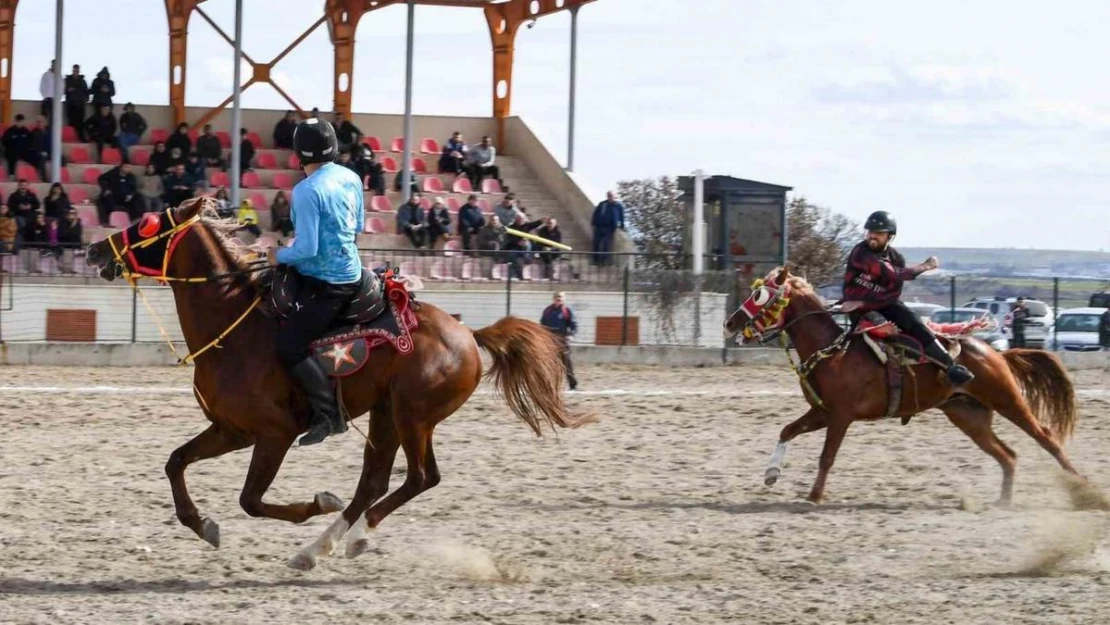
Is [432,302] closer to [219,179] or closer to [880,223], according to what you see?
[219,179]

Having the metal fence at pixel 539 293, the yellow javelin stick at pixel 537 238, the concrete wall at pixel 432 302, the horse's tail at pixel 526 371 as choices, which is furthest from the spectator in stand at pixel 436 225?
the horse's tail at pixel 526 371

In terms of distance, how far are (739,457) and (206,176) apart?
45.9ft

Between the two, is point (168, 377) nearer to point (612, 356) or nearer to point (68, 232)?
point (68, 232)

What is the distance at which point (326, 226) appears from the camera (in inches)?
314

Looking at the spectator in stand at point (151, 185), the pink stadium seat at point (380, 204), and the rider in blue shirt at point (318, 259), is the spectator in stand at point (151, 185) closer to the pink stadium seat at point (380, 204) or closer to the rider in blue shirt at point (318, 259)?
the pink stadium seat at point (380, 204)

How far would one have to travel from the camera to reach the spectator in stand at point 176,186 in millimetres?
23047

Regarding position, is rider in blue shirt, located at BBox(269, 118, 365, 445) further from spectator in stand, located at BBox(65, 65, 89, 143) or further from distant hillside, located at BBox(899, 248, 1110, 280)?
distant hillside, located at BBox(899, 248, 1110, 280)

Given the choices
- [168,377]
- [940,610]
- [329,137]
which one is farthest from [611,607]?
[168,377]

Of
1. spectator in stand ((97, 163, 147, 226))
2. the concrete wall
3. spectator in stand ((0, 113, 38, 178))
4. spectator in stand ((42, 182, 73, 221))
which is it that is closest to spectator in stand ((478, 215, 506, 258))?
the concrete wall

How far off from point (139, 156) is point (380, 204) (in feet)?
12.9

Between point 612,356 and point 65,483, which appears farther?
point 612,356

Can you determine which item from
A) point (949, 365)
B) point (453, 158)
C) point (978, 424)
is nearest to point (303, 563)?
point (949, 365)

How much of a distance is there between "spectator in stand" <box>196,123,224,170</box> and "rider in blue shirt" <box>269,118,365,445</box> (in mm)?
17091

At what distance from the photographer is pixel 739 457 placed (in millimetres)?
12859
